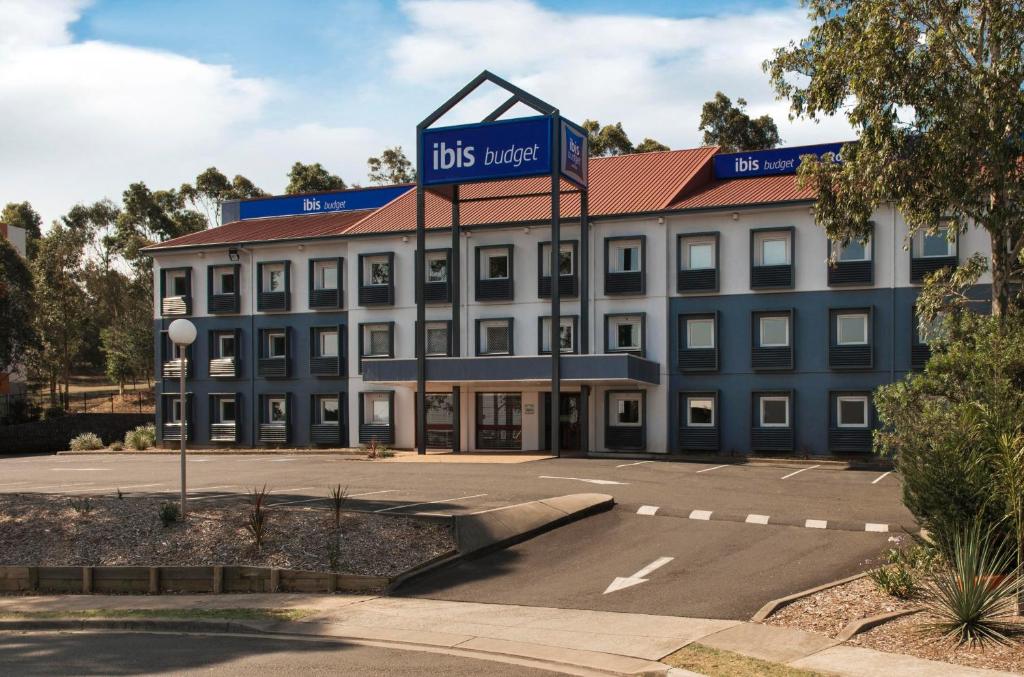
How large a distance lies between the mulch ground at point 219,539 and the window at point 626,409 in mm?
23594

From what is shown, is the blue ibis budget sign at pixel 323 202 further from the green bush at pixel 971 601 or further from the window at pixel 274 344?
the green bush at pixel 971 601

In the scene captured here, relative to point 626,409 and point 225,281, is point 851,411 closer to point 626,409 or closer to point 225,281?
point 626,409

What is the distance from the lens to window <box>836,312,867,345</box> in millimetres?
36688

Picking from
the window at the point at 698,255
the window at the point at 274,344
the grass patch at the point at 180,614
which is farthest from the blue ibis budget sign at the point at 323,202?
the grass patch at the point at 180,614

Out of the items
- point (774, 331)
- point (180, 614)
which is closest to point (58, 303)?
point (774, 331)

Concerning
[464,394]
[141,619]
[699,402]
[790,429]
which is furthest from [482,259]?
[141,619]

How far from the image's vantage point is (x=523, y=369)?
1460 inches

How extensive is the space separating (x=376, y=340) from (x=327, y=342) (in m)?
2.77

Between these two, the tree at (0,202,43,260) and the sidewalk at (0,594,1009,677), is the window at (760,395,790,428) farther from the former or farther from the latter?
the tree at (0,202,43,260)

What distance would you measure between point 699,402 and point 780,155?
33.9 feet

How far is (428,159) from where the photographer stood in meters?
36.6

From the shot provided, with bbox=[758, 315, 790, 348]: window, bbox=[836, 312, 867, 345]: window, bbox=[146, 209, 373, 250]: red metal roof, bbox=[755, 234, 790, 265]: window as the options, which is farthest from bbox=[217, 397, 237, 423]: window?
bbox=[836, 312, 867, 345]: window

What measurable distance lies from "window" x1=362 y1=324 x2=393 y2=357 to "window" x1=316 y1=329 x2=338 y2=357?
6.21ft

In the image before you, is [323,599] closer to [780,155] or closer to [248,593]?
[248,593]
